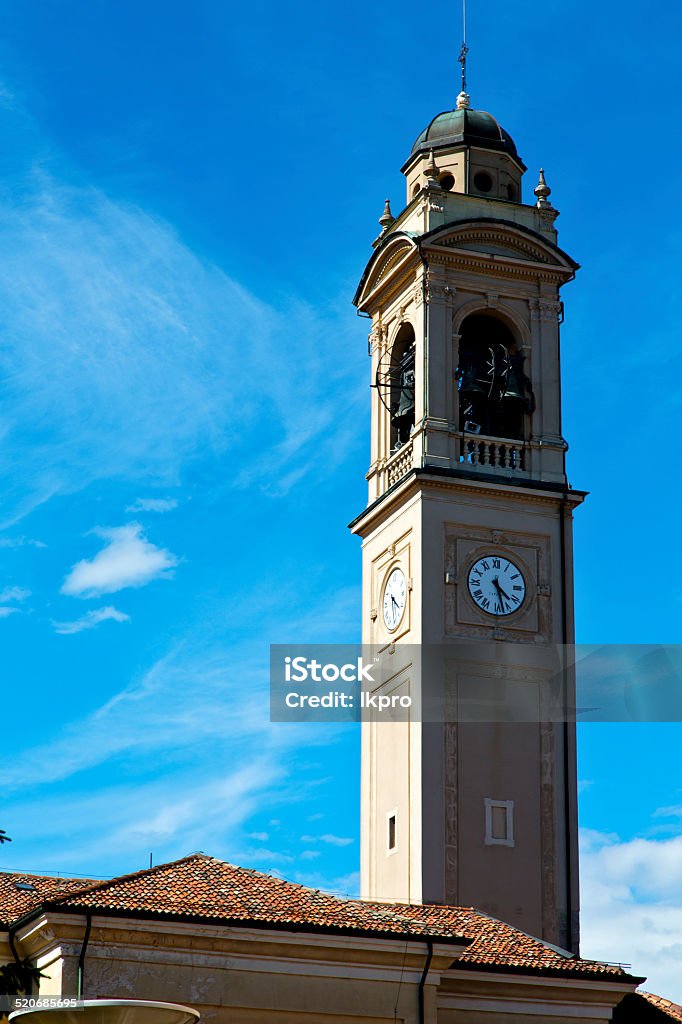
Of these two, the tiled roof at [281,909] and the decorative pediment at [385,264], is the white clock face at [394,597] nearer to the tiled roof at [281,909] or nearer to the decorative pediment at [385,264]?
the decorative pediment at [385,264]

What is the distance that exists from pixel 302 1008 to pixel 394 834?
11.3 metres

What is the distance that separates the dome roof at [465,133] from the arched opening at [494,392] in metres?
4.22

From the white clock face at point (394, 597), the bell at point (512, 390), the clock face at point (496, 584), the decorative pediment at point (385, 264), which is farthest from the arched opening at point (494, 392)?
the white clock face at point (394, 597)

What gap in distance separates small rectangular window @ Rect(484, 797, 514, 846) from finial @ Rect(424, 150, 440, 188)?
12860 mm

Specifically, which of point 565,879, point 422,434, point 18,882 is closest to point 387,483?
point 422,434

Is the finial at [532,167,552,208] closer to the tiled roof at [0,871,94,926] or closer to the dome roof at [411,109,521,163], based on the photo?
the dome roof at [411,109,521,163]

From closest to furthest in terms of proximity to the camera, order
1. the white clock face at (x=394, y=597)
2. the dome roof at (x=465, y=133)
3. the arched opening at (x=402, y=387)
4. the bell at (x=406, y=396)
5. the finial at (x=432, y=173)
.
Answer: the white clock face at (x=394, y=597)
the bell at (x=406, y=396)
the arched opening at (x=402, y=387)
the finial at (x=432, y=173)
the dome roof at (x=465, y=133)

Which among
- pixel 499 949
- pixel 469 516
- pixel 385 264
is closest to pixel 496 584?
pixel 469 516

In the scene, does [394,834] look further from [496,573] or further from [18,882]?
[18,882]

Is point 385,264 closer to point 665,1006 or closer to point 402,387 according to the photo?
point 402,387

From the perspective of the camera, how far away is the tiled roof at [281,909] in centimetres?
2467

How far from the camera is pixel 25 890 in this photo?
2797 cm

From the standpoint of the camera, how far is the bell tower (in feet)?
116

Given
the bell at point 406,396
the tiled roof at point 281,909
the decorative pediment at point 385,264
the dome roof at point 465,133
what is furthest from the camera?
the dome roof at point 465,133
